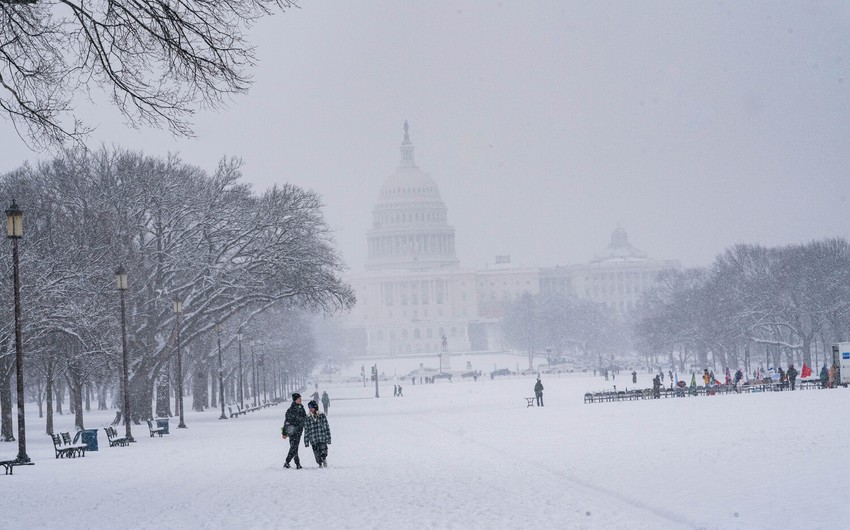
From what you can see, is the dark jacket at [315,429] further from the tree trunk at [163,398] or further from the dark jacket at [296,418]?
the tree trunk at [163,398]

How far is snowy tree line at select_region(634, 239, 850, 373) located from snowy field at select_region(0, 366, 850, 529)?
50844 millimetres

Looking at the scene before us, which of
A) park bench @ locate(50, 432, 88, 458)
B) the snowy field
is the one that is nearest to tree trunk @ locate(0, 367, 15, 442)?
the snowy field

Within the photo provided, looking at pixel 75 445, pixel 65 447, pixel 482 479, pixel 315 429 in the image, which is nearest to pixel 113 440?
pixel 75 445

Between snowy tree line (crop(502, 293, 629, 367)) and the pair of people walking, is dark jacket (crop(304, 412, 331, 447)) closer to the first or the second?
the pair of people walking

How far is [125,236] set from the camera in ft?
162

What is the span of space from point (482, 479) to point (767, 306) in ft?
235

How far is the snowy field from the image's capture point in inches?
615

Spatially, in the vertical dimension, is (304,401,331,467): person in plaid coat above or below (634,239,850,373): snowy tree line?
below

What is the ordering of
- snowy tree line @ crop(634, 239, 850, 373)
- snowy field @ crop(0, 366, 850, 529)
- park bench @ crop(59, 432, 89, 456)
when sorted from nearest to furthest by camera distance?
1. snowy field @ crop(0, 366, 850, 529)
2. park bench @ crop(59, 432, 89, 456)
3. snowy tree line @ crop(634, 239, 850, 373)

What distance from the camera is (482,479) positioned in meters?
20.5

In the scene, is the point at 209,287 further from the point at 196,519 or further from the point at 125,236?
the point at 196,519

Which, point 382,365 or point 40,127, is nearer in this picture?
point 40,127

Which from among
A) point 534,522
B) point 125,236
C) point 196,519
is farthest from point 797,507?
point 125,236

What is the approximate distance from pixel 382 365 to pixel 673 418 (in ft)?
456
